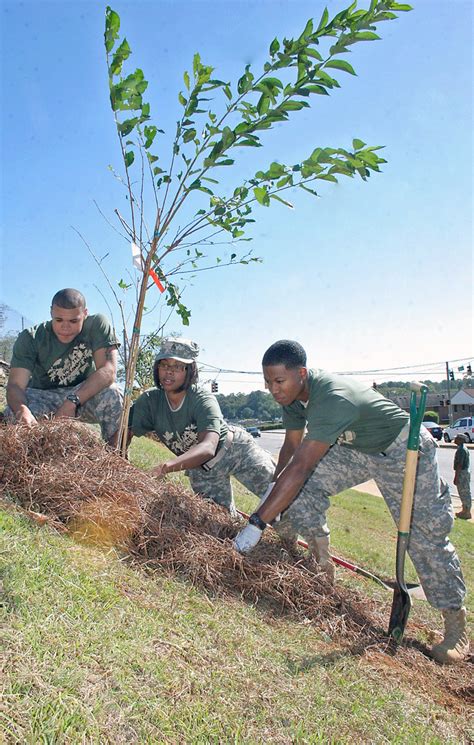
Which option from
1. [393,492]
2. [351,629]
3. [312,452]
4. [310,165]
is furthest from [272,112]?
[351,629]

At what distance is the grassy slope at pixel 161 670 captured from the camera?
1.72m

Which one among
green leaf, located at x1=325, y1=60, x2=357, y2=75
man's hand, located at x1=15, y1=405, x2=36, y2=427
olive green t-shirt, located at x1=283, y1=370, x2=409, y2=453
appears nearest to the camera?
green leaf, located at x1=325, y1=60, x2=357, y2=75

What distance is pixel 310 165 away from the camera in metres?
3.30

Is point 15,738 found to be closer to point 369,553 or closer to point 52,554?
point 52,554

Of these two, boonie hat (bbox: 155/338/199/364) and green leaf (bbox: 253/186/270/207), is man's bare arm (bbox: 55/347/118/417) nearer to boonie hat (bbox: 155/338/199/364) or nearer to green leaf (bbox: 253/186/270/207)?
boonie hat (bbox: 155/338/199/364)

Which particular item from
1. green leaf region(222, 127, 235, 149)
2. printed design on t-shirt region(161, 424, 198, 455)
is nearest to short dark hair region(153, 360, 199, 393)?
printed design on t-shirt region(161, 424, 198, 455)

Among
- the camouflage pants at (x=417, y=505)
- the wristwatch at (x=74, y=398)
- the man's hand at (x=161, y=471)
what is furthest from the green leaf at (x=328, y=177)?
the wristwatch at (x=74, y=398)

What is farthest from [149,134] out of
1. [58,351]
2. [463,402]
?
[463,402]

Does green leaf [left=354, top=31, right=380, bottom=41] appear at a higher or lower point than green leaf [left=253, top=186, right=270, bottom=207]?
higher

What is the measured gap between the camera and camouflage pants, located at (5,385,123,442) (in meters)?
4.76

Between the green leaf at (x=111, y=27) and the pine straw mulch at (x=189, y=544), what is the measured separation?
2.19 m

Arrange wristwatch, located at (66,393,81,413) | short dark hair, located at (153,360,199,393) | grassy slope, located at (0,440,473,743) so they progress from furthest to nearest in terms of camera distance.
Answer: short dark hair, located at (153,360,199,393), wristwatch, located at (66,393,81,413), grassy slope, located at (0,440,473,743)

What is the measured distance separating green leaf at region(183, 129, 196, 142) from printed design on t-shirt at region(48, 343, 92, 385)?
1.90 m

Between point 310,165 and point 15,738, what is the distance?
9.57 ft
